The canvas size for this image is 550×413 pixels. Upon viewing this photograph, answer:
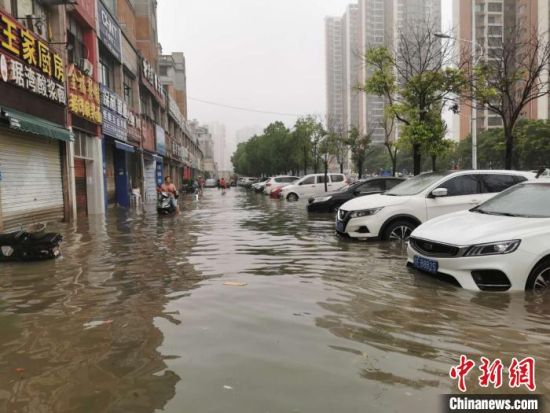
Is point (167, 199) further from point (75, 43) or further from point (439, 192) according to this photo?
point (439, 192)

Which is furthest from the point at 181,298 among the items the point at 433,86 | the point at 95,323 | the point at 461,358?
the point at 433,86

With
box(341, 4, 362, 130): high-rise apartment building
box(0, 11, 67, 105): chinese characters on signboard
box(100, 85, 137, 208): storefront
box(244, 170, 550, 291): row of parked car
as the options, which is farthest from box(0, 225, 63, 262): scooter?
box(341, 4, 362, 130): high-rise apartment building

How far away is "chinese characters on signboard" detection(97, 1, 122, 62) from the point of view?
2083cm

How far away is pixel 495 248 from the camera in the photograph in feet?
17.4

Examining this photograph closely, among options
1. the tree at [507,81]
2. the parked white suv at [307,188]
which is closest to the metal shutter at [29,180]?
the tree at [507,81]

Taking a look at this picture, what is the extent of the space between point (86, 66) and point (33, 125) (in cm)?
675

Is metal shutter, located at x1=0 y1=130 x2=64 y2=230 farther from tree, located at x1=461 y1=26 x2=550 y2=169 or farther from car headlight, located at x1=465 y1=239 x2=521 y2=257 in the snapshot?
tree, located at x1=461 y1=26 x2=550 y2=169

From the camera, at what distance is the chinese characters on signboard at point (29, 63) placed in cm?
1193

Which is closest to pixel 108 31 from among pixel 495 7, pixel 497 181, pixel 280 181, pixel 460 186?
pixel 280 181

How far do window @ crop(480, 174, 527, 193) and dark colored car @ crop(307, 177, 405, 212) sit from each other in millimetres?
4770

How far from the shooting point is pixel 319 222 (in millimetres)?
14578

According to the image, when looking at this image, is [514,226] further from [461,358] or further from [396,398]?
[396,398]

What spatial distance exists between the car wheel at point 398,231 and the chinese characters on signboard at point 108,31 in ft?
53.3

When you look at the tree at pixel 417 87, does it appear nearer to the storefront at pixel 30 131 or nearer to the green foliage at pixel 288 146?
the storefront at pixel 30 131
